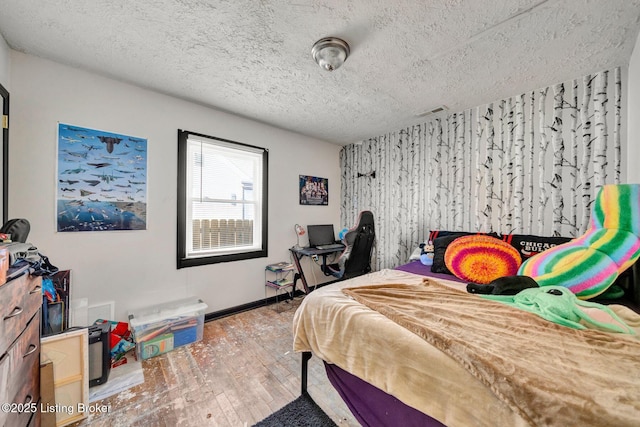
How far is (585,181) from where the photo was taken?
203 cm

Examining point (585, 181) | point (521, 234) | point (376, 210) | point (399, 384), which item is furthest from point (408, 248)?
point (399, 384)

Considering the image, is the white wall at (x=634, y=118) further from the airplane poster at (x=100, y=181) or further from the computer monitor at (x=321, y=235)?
the airplane poster at (x=100, y=181)

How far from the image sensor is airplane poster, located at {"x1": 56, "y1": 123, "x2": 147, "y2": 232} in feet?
6.17

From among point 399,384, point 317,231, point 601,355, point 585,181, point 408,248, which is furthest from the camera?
point 317,231

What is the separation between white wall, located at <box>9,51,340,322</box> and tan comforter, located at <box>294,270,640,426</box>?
1.86m

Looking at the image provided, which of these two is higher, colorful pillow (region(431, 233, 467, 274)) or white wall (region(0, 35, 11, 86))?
white wall (region(0, 35, 11, 86))

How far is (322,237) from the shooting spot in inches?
144

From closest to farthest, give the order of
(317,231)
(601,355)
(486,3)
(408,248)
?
(601,355)
(486,3)
(408,248)
(317,231)

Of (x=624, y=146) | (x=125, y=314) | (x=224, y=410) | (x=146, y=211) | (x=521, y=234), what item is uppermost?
(x=624, y=146)

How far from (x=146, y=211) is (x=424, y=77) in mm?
2868

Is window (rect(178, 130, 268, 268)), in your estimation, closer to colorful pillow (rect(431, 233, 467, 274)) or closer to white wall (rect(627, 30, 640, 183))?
colorful pillow (rect(431, 233, 467, 274))

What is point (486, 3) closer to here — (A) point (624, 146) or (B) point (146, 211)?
(A) point (624, 146)

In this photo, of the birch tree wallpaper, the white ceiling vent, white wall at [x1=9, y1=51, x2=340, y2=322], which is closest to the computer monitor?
white wall at [x1=9, y1=51, x2=340, y2=322]

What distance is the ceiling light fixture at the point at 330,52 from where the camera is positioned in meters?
1.59
